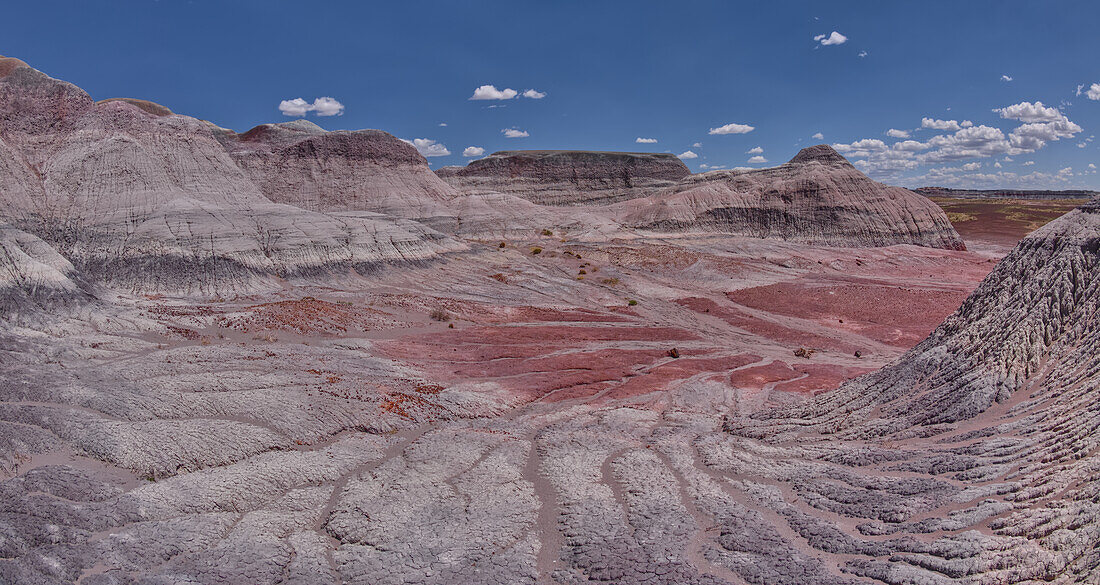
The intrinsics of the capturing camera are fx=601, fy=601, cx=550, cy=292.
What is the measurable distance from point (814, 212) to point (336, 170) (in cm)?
6268

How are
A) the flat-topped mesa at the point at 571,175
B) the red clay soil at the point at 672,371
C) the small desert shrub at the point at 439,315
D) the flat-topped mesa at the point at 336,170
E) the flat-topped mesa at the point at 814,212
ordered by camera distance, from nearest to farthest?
the red clay soil at the point at 672,371, the small desert shrub at the point at 439,315, the flat-topped mesa at the point at 336,170, the flat-topped mesa at the point at 814,212, the flat-topped mesa at the point at 571,175

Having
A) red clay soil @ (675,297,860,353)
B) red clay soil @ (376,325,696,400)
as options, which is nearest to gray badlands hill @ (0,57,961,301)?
red clay soil @ (376,325,696,400)

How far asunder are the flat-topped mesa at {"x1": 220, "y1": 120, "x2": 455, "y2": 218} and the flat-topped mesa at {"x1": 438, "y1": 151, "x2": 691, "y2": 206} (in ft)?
104

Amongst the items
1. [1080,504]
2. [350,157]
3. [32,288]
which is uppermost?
[350,157]

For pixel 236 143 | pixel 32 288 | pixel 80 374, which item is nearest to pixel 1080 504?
pixel 80 374

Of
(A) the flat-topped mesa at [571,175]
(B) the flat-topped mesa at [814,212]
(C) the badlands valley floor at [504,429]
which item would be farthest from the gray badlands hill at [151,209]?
(A) the flat-topped mesa at [571,175]

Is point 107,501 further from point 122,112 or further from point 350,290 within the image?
point 122,112

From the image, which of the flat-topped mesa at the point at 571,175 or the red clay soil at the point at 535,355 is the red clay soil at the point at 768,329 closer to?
the red clay soil at the point at 535,355

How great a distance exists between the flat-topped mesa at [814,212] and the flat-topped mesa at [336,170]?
31.1m

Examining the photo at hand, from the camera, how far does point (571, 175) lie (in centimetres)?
11288

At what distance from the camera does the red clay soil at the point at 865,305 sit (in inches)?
1678

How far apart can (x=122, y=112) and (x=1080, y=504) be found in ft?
223

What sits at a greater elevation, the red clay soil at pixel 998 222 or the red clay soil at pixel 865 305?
the red clay soil at pixel 998 222

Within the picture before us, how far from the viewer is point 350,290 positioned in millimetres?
46000
